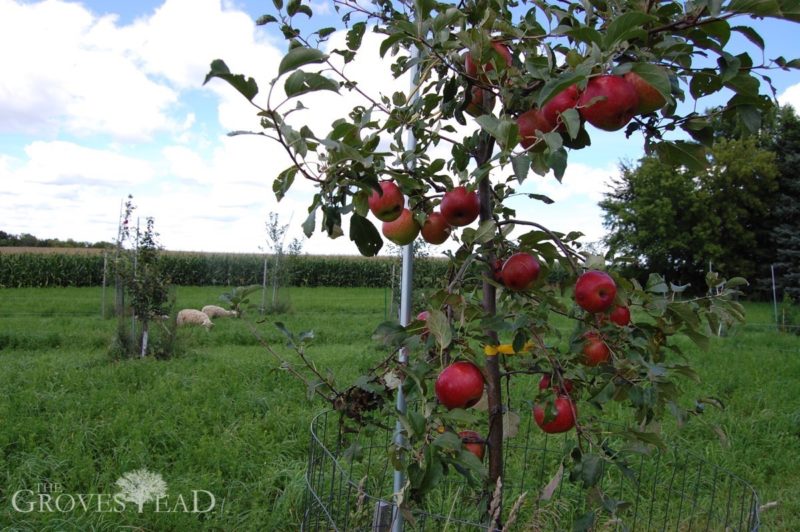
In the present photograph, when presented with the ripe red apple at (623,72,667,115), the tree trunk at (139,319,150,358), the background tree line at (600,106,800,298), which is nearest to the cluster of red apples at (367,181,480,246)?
the ripe red apple at (623,72,667,115)

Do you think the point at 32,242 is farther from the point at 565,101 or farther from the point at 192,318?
the point at 565,101

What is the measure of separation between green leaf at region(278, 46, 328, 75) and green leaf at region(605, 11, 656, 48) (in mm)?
363

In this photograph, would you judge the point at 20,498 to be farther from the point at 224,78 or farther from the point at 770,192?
the point at 770,192

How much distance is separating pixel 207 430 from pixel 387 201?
2748 millimetres

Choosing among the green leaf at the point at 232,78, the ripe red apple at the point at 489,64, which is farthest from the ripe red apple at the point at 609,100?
the green leaf at the point at 232,78

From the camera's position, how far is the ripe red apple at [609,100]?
778 millimetres

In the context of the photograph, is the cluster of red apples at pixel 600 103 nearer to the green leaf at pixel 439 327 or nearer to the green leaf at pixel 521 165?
the green leaf at pixel 521 165

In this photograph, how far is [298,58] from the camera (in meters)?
0.76

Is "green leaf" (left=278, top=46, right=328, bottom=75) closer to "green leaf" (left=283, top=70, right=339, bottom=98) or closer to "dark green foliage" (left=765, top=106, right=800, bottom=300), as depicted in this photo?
"green leaf" (left=283, top=70, right=339, bottom=98)

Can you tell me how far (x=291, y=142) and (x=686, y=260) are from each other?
24677mm

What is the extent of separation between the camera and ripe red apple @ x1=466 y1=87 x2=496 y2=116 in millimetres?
1175

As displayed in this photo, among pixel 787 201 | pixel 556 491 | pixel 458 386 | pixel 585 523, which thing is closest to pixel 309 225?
pixel 458 386

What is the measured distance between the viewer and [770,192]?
2133 centimetres

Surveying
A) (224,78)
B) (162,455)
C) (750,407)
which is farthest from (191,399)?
(750,407)
